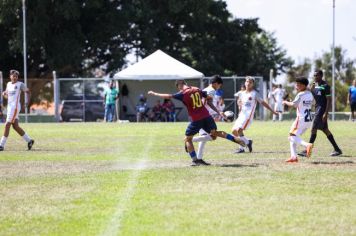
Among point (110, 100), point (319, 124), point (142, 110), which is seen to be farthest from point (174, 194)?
point (142, 110)

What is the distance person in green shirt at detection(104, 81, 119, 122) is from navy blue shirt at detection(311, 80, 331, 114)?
22710 millimetres


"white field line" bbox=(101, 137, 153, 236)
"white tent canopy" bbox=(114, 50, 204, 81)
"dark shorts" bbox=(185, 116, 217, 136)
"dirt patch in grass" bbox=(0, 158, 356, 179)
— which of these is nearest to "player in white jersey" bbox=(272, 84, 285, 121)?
"white tent canopy" bbox=(114, 50, 204, 81)

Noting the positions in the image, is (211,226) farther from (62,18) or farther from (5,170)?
(62,18)

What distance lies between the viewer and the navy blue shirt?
1620 centimetres

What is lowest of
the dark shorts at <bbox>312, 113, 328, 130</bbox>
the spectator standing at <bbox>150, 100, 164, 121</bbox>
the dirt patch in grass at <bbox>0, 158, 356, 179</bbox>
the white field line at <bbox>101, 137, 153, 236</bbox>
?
the spectator standing at <bbox>150, 100, 164, 121</bbox>

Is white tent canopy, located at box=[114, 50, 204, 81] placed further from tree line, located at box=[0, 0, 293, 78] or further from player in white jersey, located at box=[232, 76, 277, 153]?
player in white jersey, located at box=[232, 76, 277, 153]

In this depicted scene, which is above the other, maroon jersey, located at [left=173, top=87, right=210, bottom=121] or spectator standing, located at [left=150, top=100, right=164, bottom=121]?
maroon jersey, located at [left=173, top=87, right=210, bottom=121]

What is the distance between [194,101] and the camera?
13.9 metres

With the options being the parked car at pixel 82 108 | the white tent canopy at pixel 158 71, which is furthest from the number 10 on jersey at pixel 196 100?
the parked car at pixel 82 108

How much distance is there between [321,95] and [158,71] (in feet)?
78.2

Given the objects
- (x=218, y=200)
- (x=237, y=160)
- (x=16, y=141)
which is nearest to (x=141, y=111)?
(x=16, y=141)

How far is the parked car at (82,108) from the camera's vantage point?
138 feet

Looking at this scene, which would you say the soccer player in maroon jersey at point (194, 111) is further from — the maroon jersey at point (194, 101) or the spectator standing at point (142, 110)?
the spectator standing at point (142, 110)

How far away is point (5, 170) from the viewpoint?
13625mm
